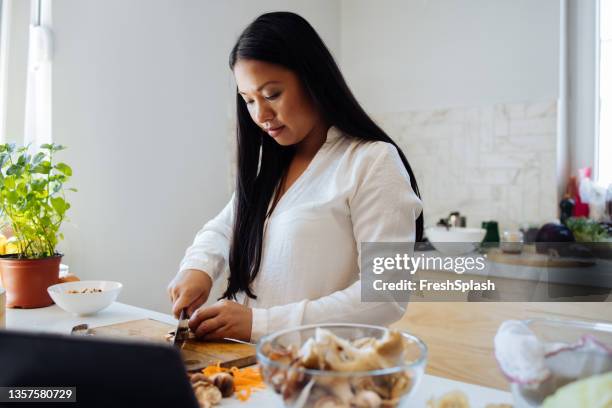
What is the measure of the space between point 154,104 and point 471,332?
5.46 feet

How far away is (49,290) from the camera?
1.29 metres

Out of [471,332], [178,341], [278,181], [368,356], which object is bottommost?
[471,332]

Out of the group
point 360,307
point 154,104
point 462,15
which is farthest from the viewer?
point 462,15

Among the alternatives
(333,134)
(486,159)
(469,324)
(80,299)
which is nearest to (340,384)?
(333,134)

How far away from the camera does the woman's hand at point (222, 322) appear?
3.22 ft

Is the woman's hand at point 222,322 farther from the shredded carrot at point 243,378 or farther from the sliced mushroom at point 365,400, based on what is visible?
the sliced mushroom at point 365,400

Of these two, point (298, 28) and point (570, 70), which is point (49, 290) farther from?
point (570, 70)

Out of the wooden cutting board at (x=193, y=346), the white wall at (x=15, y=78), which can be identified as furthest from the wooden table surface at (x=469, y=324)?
the white wall at (x=15, y=78)

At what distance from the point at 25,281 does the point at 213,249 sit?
1.61ft

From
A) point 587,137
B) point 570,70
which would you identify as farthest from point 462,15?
point 587,137

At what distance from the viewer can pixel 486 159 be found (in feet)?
8.82

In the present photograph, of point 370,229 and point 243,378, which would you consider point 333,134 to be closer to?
point 370,229

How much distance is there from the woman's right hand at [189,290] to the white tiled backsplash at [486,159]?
186cm

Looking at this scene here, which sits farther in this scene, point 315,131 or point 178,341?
point 315,131
